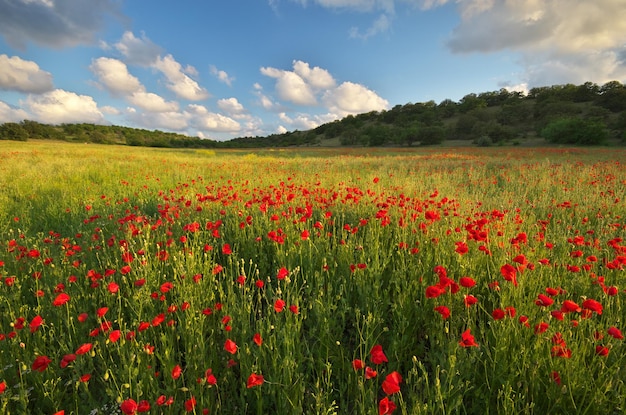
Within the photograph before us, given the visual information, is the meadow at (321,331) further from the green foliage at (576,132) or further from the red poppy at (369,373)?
the green foliage at (576,132)

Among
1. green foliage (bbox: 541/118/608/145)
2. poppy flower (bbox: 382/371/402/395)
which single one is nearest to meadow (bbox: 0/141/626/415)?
poppy flower (bbox: 382/371/402/395)

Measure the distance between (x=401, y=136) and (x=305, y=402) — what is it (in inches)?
2506

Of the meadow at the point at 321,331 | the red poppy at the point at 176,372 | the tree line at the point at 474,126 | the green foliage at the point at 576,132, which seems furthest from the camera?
the tree line at the point at 474,126

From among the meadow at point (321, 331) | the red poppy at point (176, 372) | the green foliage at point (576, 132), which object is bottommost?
the meadow at point (321, 331)

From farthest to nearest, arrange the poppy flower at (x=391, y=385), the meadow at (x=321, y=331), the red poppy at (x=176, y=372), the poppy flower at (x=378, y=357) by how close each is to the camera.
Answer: the meadow at (x=321, y=331)
the red poppy at (x=176, y=372)
the poppy flower at (x=378, y=357)
the poppy flower at (x=391, y=385)

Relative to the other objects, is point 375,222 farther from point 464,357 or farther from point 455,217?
point 464,357

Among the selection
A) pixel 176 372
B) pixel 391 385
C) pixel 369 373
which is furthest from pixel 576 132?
pixel 176 372

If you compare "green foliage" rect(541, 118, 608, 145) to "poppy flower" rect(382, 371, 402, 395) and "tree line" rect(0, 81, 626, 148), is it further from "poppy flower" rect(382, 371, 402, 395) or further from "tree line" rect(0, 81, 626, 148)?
"poppy flower" rect(382, 371, 402, 395)

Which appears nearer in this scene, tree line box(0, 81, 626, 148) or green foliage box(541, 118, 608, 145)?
green foliage box(541, 118, 608, 145)

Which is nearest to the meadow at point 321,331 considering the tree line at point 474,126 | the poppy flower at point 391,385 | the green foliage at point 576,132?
the poppy flower at point 391,385

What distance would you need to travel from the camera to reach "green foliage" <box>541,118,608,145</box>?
3803 cm

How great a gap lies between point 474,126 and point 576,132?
67.8 ft

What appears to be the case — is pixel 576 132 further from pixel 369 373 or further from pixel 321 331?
pixel 369 373

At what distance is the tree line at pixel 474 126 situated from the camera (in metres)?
43.5
